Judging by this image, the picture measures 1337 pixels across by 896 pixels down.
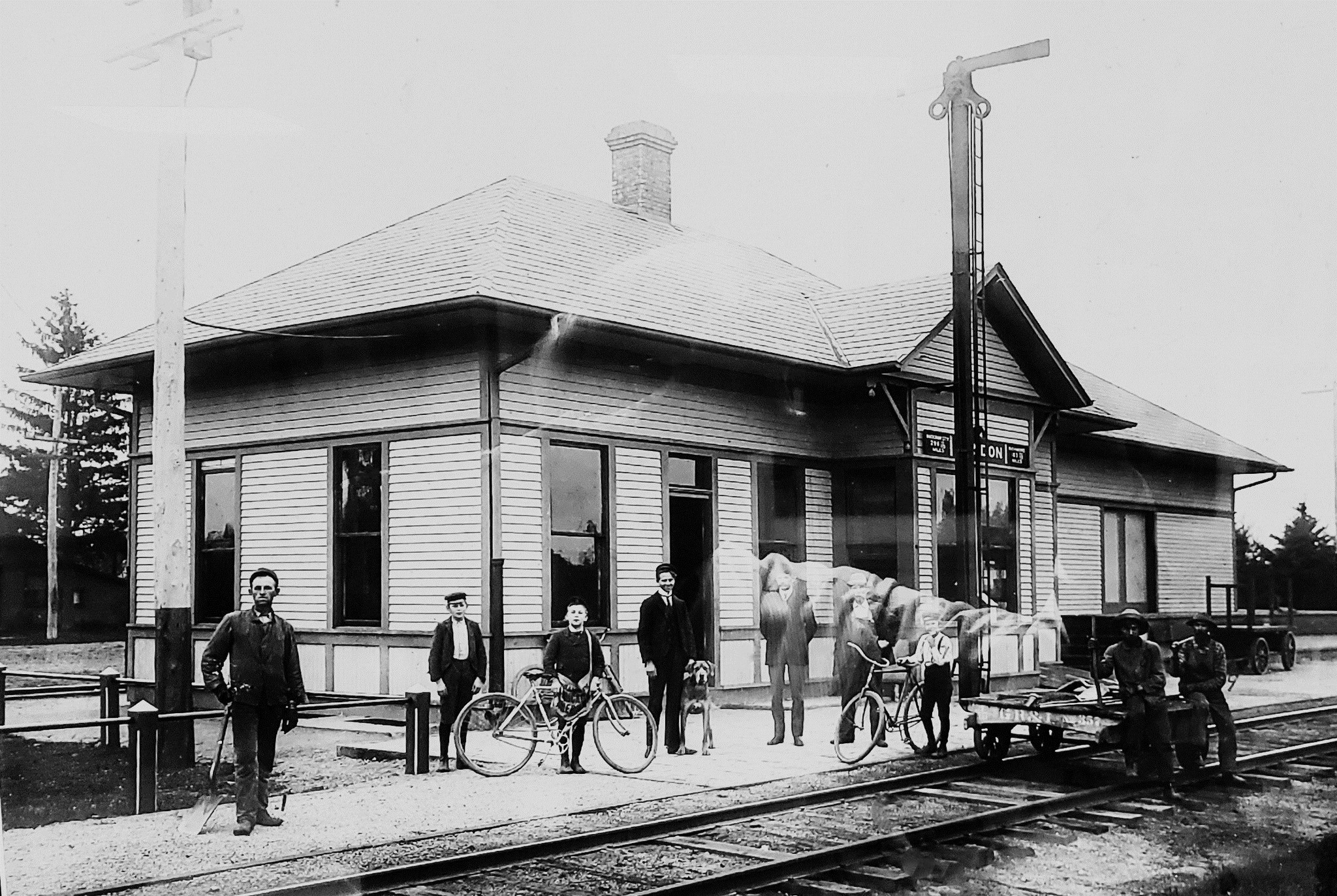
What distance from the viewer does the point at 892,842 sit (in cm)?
817

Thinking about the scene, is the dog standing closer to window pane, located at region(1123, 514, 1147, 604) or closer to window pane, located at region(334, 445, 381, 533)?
window pane, located at region(334, 445, 381, 533)

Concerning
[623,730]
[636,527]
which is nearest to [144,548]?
[636,527]

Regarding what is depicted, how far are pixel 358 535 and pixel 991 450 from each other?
29.7 ft

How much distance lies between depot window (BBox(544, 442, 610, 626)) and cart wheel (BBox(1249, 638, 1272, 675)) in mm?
Result: 14096

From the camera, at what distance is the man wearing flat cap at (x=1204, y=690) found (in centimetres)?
1108

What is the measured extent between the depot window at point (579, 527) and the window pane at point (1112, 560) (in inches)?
529

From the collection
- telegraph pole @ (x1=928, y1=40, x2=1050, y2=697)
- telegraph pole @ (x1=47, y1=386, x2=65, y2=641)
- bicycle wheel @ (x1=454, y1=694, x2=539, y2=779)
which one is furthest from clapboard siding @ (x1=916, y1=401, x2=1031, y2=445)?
telegraph pole @ (x1=47, y1=386, x2=65, y2=641)

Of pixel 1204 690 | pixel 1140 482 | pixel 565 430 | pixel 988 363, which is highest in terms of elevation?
pixel 988 363

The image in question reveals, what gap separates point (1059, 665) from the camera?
70.0ft

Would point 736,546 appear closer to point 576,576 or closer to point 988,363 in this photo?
point 576,576

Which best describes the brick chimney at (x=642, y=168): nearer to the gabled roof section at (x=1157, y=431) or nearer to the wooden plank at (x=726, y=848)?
the gabled roof section at (x=1157, y=431)

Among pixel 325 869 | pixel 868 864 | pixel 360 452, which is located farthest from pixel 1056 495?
pixel 325 869

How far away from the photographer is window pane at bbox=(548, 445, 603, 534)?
14.2 metres

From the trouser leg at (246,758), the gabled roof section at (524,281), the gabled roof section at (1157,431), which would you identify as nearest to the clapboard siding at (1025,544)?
the gabled roof section at (524,281)
